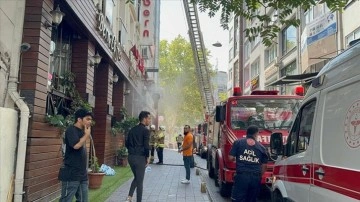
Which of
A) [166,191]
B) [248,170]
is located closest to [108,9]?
[166,191]

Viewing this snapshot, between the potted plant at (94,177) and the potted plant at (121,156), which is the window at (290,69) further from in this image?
the potted plant at (94,177)

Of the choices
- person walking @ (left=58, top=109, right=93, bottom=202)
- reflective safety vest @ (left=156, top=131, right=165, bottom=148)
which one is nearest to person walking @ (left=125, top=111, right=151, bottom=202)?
person walking @ (left=58, top=109, right=93, bottom=202)

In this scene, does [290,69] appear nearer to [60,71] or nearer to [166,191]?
[166,191]

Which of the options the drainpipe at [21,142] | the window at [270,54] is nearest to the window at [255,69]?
the window at [270,54]

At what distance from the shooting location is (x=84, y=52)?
32.6 feet

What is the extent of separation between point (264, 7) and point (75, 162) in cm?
365

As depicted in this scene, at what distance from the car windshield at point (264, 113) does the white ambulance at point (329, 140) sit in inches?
149

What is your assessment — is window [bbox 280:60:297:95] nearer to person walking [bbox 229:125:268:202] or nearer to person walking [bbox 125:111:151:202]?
person walking [bbox 125:111:151:202]

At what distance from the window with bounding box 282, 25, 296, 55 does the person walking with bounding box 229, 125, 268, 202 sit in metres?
15.6

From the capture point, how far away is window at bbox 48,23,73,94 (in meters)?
8.44

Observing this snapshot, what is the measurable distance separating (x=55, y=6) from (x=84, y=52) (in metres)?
2.45

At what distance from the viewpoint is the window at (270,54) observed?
24916mm

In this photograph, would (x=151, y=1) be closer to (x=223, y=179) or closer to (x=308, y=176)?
(x=223, y=179)

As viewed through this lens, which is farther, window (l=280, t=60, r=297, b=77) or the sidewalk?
window (l=280, t=60, r=297, b=77)
